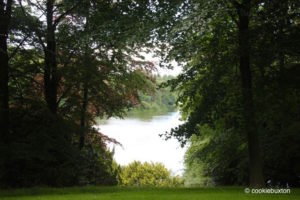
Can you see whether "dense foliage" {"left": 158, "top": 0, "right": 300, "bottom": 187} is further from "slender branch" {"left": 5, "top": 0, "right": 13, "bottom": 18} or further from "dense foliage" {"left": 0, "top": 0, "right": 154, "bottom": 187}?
"slender branch" {"left": 5, "top": 0, "right": 13, "bottom": 18}

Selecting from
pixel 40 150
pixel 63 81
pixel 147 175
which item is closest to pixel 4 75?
pixel 40 150

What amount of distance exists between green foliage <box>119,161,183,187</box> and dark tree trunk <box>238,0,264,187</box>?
8983 mm

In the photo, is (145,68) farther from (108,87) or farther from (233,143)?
(233,143)

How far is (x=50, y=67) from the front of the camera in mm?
13922

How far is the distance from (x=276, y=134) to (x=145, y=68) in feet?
21.4

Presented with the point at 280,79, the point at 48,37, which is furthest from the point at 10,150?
the point at 280,79

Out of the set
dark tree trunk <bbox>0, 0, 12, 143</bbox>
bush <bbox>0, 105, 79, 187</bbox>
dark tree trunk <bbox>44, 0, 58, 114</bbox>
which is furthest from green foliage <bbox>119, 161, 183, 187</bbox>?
dark tree trunk <bbox>0, 0, 12, 143</bbox>

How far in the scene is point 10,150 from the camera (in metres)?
11.1

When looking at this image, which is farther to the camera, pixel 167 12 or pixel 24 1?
pixel 24 1

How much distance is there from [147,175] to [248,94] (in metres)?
10.4

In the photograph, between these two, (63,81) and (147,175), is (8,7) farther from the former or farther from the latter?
(147,175)

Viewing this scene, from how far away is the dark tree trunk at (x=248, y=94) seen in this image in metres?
10.1

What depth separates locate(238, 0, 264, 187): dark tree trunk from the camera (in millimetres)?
10070

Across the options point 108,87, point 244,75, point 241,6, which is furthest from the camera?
point 108,87
